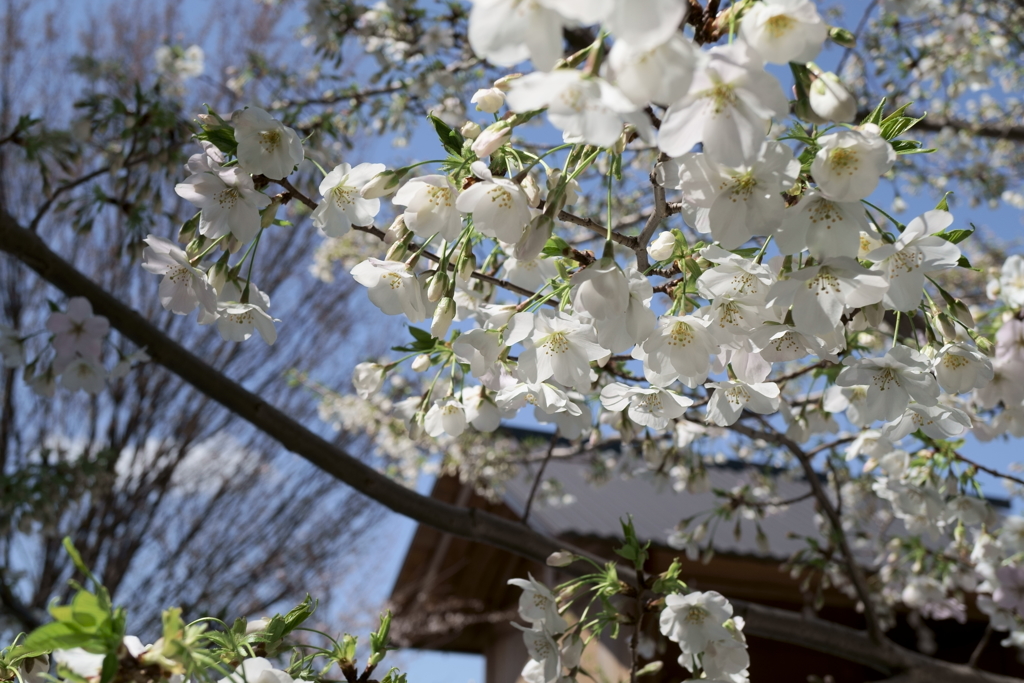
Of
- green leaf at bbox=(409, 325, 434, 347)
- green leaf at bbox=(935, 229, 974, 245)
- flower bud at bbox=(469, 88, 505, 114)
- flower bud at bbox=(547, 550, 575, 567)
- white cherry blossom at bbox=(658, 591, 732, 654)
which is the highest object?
green leaf at bbox=(935, 229, 974, 245)

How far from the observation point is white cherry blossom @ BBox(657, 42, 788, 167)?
0.66 m

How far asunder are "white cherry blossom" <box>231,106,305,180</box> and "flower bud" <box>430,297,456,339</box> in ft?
0.95

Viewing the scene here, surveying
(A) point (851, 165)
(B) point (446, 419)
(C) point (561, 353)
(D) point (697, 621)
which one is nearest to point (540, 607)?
(D) point (697, 621)

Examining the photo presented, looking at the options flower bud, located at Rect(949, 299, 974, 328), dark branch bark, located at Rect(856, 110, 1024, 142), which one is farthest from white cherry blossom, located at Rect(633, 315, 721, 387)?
dark branch bark, located at Rect(856, 110, 1024, 142)

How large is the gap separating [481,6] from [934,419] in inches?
38.3

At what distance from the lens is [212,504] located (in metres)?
6.98

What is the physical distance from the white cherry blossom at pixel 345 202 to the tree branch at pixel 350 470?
1.11m

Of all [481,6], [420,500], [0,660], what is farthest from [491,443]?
[481,6]

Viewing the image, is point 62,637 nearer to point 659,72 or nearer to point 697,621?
point 659,72

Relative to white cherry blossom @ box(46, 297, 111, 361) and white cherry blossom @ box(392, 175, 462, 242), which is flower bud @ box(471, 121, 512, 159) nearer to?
white cherry blossom @ box(392, 175, 462, 242)

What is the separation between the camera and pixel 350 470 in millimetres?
2049

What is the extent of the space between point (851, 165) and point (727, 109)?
0.15m

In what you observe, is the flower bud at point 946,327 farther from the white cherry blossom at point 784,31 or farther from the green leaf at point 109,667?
the green leaf at point 109,667

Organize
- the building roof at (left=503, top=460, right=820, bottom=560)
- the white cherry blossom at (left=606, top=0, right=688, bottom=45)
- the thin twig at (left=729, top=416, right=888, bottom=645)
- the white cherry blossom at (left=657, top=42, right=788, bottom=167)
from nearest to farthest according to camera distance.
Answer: the white cherry blossom at (left=606, top=0, right=688, bottom=45)
the white cherry blossom at (left=657, top=42, right=788, bottom=167)
the thin twig at (left=729, top=416, right=888, bottom=645)
the building roof at (left=503, top=460, right=820, bottom=560)
